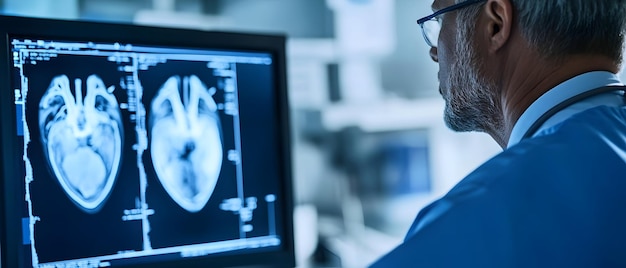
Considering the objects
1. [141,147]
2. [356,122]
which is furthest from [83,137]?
[356,122]

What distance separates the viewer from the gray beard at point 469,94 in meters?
0.89

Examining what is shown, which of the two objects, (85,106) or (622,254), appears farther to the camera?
(85,106)

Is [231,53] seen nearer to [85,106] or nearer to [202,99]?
[202,99]

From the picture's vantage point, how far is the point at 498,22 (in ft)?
2.79

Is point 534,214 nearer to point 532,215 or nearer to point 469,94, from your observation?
point 532,215

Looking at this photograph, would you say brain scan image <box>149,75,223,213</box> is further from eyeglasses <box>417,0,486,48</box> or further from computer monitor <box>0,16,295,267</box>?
eyeglasses <box>417,0,486,48</box>

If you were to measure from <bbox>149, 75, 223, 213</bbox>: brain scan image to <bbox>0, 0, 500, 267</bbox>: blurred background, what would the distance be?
20.7 inches

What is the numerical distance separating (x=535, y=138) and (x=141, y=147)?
47cm

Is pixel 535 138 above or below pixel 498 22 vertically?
below

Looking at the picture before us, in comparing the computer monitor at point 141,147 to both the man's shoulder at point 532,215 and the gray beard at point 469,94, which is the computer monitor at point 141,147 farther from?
the man's shoulder at point 532,215

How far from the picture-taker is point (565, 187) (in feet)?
2.25

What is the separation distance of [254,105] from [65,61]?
26cm

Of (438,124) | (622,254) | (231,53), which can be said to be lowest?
(622,254)

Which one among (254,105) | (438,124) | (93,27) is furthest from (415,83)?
(93,27)
